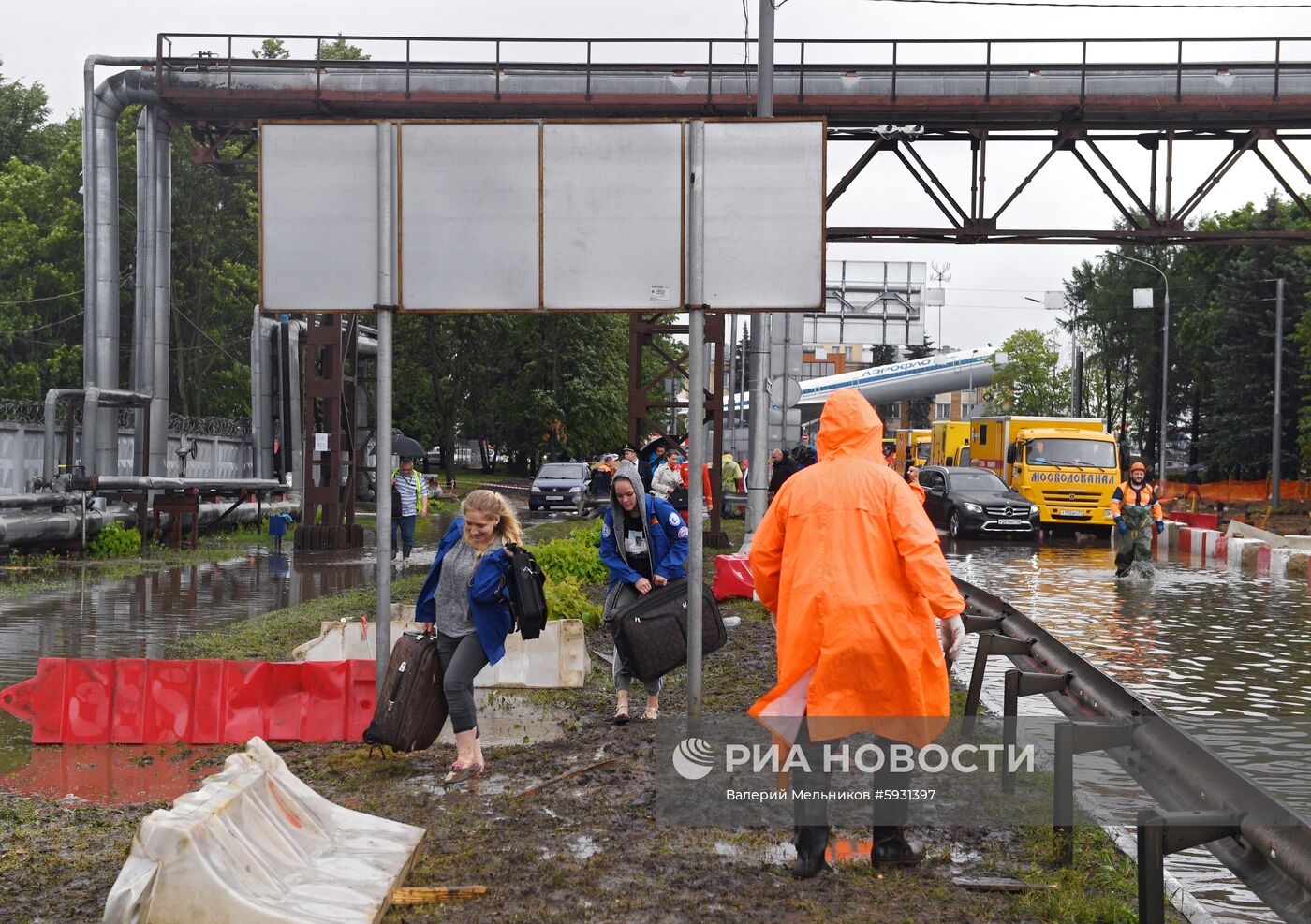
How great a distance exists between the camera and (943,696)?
5.12 meters

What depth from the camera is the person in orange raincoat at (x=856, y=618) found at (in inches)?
198

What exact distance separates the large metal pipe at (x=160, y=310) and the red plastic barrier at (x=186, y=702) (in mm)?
17727

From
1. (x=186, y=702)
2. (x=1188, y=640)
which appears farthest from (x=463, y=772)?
(x=1188, y=640)

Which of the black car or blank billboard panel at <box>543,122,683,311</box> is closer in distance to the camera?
blank billboard panel at <box>543,122,683,311</box>

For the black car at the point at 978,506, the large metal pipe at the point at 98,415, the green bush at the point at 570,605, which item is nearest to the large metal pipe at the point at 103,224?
the large metal pipe at the point at 98,415

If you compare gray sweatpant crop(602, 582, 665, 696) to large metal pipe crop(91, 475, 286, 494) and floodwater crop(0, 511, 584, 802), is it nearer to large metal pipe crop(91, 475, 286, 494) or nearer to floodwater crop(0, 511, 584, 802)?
floodwater crop(0, 511, 584, 802)

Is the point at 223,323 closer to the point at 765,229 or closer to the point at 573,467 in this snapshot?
the point at 573,467

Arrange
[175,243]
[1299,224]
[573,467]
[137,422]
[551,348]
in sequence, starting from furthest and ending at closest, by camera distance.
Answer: [551,348], [1299,224], [175,243], [573,467], [137,422]

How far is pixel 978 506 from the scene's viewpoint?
2941 cm

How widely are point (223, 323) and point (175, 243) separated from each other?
3416 mm

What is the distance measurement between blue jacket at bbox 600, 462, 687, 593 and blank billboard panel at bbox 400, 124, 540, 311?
5.32 feet

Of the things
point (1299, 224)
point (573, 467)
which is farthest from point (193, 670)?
point (1299, 224)

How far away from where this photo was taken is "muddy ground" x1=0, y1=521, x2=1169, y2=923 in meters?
4.84

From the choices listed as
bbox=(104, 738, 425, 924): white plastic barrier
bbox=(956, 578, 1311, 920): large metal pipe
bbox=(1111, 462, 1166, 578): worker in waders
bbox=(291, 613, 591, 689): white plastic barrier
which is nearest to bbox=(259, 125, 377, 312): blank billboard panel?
bbox=(291, 613, 591, 689): white plastic barrier
